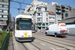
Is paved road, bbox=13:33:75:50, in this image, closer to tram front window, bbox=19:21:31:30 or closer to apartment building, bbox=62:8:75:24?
tram front window, bbox=19:21:31:30

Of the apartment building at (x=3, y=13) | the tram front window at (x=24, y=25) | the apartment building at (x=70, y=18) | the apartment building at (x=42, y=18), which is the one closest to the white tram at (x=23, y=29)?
the tram front window at (x=24, y=25)

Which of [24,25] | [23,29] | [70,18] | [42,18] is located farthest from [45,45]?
[42,18]

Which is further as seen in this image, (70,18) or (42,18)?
(42,18)

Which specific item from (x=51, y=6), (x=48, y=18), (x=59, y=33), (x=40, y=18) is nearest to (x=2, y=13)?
(x=40, y=18)

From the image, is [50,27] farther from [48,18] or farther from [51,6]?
[51,6]

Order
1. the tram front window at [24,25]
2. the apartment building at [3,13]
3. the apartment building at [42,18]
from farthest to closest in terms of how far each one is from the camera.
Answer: the apartment building at [42,18] → the apartment building at [3,13] → the tram front window at [24,25]

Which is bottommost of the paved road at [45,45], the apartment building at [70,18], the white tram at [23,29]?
the paved road at [45,45]

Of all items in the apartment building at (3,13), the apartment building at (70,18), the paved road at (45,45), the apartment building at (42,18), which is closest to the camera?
the paved road at (45,45)

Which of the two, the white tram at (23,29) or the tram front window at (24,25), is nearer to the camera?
the white tram at (23,29)

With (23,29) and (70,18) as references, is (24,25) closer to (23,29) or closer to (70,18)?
(23,29)

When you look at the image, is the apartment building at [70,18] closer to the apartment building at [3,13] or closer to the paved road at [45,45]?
the paved road at [45,45]

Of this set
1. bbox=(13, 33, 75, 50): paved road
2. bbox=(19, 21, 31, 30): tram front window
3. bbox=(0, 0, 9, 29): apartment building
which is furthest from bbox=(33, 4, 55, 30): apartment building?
bbox=(19, 21, 31, 30): tram front window

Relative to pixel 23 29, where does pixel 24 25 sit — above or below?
above

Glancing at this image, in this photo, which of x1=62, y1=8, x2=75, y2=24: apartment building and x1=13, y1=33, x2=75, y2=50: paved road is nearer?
x1=13, y1=33, x2=75, y2=50: paved road
